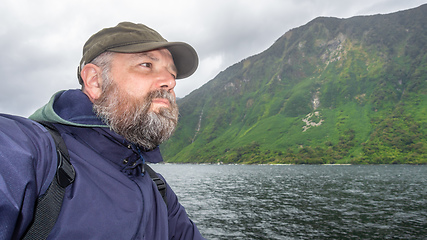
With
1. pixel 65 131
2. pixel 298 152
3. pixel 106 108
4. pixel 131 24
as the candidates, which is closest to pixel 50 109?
pixel 65 131

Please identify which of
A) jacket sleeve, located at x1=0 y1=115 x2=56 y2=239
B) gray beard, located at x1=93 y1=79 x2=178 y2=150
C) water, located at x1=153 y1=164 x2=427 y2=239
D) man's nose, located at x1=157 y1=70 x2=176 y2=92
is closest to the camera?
jacket sleeve, located at x1=0 y1=115 x2=56 y2=239

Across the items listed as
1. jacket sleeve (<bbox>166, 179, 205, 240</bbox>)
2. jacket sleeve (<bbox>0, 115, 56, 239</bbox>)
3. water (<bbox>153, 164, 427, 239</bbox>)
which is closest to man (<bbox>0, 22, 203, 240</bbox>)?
jacket sleeve (<bbox>0, 115, 56, 239</bbox>)

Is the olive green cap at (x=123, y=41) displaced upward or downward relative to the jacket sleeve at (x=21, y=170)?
upward

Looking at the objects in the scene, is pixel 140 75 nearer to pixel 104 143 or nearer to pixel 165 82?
pixel 165 82

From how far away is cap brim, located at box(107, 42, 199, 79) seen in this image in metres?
2.22

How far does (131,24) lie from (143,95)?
934 mm

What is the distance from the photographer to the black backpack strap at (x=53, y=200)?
1148 mm

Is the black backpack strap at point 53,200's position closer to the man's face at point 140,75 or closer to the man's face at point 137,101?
the man's face at point 137,101

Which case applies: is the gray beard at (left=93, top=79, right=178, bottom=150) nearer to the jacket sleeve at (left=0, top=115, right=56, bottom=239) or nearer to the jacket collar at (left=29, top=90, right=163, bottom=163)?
the jacket collar at (left=29, top=90, right=163, bottom=163)

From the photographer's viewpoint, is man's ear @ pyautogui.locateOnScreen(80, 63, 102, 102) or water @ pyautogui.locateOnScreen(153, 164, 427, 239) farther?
water @ pyautogui.locateOnScreen(153, 164, 427, 239)

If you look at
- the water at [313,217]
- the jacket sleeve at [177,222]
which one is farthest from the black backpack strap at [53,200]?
the water at [313,217]

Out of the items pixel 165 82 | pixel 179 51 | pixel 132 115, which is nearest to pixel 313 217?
pixel 179 51

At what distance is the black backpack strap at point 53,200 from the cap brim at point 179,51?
1085 millimetres

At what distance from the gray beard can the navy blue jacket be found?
0.28 ft
